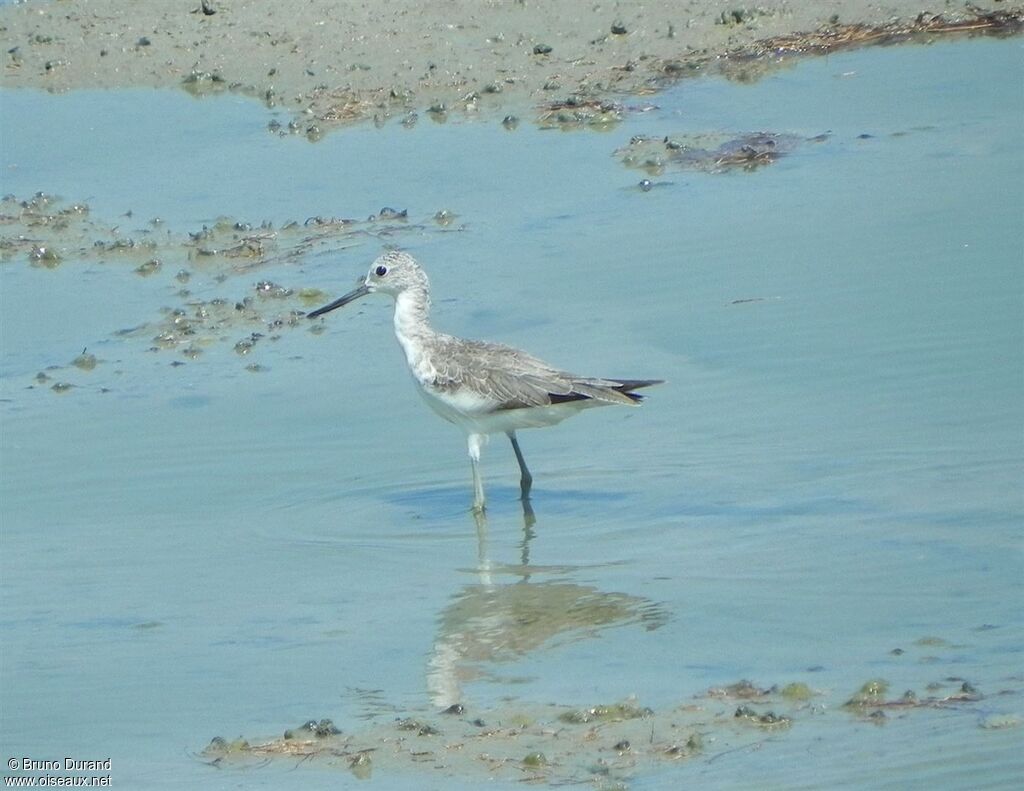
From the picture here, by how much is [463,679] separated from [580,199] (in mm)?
6029

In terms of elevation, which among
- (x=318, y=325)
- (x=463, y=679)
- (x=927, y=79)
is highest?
(x=927, y=79)

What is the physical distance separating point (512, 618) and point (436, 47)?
8302mm

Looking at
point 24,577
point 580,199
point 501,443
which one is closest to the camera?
point 24,577

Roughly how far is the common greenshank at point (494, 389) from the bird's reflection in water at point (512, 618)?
1.07m

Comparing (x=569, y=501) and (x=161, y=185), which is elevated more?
(x=161, y=185)

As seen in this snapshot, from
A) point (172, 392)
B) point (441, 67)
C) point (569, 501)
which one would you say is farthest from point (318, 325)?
point (441, 67)

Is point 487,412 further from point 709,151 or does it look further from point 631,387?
point 709,151

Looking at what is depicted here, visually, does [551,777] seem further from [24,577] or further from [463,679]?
[24,577]

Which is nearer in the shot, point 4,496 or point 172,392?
point 4,496

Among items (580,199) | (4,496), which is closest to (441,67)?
(580,199)

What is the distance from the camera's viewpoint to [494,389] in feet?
28.6

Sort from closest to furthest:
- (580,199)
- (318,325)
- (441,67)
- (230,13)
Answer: (318,325) < (580,199) < (441,67) < (230,13)

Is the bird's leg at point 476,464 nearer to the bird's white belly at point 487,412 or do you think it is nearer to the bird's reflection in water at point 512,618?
the bird's white belly at point 487,412

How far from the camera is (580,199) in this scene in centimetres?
1199
